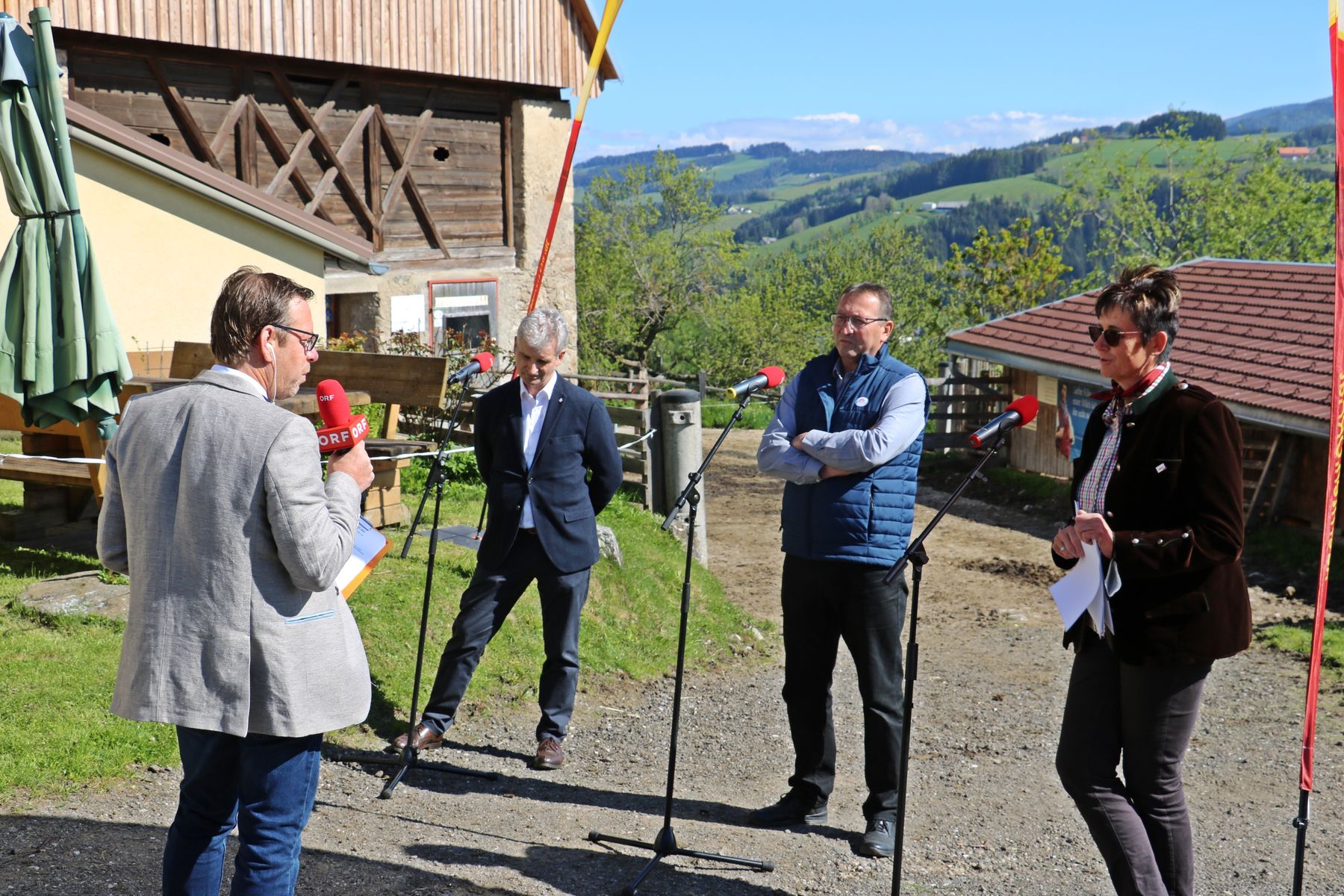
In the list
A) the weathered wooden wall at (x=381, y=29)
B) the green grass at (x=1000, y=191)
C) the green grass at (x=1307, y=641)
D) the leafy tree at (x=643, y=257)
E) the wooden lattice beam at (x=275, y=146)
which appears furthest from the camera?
the green grass at (x=1000, y=191)

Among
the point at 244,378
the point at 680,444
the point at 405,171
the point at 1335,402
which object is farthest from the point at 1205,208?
the point at 244,378

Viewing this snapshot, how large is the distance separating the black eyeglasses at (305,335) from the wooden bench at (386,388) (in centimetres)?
523

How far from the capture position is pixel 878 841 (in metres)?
4.74

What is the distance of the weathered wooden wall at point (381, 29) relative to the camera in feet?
44.8

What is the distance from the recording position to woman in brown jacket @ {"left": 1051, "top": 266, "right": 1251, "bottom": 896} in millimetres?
3348

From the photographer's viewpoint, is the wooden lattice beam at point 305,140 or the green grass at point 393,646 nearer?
the green grass at point 393,646

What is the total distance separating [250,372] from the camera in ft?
9.45

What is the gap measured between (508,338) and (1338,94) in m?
15.4

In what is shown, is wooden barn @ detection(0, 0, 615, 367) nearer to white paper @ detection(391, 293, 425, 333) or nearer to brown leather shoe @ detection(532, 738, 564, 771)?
white paper @ detection(391, 293, 425, 333)

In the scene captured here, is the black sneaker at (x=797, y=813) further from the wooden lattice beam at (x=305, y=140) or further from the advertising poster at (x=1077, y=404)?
the wooden lattice beam at (x=305, y=140)

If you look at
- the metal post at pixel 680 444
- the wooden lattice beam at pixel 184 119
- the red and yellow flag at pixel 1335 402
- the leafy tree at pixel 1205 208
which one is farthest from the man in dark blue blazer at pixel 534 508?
the leafy tree at pixel 1205 208

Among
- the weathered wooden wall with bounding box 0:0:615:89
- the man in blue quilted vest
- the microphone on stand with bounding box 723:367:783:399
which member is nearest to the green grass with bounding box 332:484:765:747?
the man in blue quilted vest

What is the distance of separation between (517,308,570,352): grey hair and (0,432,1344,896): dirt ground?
199cm

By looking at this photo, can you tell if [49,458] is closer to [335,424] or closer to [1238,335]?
[335,424]
